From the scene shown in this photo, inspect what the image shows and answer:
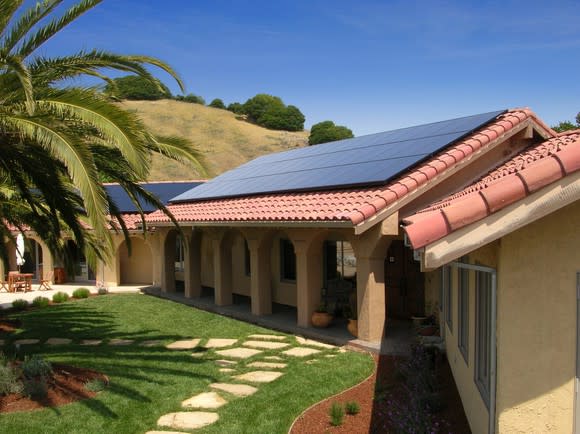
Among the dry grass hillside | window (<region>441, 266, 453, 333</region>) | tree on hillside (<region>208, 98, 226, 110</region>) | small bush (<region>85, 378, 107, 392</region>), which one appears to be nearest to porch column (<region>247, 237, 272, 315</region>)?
window (<region>441, 266, 453, 333</region>)

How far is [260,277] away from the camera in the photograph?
47.2 ft

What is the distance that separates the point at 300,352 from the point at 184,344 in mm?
2648

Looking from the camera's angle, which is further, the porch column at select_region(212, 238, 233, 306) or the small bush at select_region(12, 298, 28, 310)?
the small bush at select_region(12, 298, 28, 310)

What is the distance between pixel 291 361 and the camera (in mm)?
10039

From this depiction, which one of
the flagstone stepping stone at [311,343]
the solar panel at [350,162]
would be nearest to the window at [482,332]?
the solar panel at [350,162]

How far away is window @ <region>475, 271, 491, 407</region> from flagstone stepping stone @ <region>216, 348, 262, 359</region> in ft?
18.3

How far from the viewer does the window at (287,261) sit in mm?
15961

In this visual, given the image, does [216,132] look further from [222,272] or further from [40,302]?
[222,272]

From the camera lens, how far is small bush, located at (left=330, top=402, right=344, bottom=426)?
691 centimetres

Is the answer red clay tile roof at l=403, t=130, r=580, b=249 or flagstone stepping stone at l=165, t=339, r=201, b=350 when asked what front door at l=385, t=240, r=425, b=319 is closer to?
flagstone stepping stone at l=165, t=339, r=201, b=350

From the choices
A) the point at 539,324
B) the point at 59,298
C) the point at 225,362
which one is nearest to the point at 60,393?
the point at 225,362

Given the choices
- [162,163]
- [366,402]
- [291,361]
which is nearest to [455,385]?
[366,402]

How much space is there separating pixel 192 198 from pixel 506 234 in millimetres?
15643

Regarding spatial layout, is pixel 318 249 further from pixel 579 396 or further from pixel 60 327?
pixel 579 396
